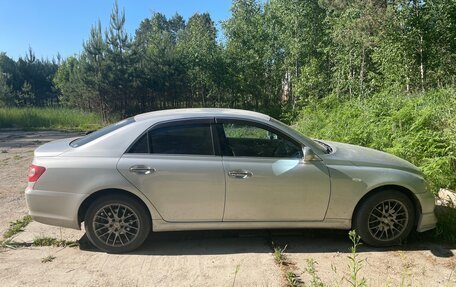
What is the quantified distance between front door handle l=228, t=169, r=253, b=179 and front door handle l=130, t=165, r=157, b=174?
0.84 m

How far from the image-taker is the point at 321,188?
4.54 meters

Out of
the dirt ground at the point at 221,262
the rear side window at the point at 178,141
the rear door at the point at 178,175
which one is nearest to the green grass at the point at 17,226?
the dirt ground at the point at 221,262

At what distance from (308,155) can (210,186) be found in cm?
113

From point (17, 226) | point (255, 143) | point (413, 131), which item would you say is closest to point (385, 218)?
point (255, 143)

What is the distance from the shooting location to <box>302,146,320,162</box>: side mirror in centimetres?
452

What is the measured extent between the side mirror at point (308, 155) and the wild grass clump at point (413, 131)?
5.90 ft

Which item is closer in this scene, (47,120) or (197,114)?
(197,114)

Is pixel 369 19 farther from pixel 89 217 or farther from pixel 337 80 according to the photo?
pixel 89 217

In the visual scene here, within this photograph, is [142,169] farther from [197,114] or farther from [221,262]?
[221,262]

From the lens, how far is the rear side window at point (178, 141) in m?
4.58

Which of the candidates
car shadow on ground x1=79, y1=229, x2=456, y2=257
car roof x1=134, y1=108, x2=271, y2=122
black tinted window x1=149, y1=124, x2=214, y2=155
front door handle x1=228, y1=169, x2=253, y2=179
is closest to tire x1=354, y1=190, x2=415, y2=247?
car shadow on ground x1=79, y1=229, x2=456, y2=257

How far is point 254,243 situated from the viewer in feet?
16.0

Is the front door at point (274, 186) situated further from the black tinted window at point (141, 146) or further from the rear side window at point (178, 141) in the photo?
the black tinted window at point (141, 146)

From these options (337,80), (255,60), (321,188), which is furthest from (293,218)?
(255,60)
